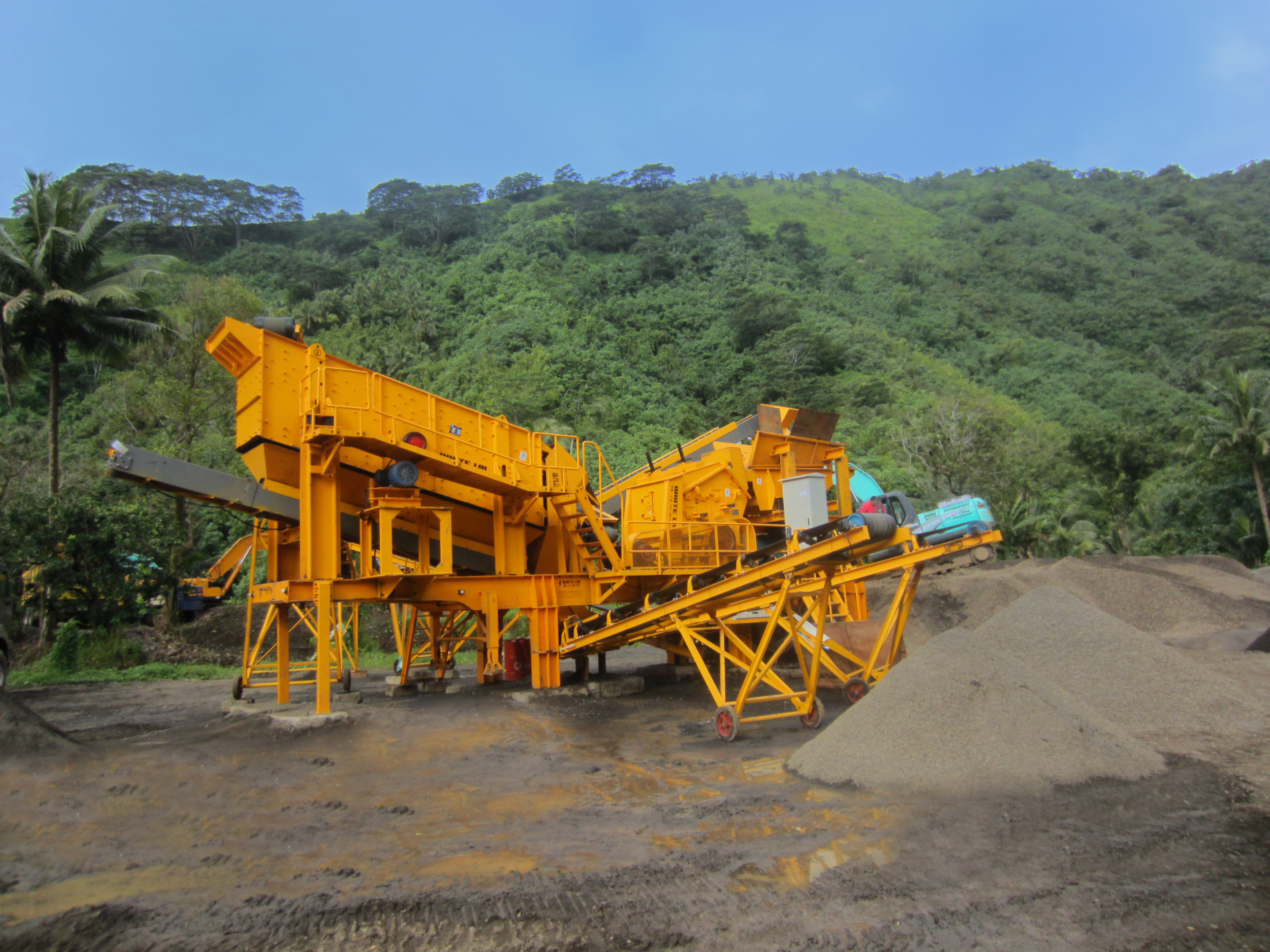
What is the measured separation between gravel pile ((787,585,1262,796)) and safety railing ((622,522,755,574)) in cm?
524

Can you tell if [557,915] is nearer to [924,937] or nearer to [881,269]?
[924,937]

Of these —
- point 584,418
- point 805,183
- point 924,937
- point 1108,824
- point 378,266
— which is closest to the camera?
point 924,937

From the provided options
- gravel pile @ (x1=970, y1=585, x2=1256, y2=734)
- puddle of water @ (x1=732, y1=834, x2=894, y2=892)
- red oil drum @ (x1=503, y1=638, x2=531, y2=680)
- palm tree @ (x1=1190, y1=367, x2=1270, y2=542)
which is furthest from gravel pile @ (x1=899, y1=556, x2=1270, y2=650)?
palm tree @ (x1=1190, y1=367, x2=1270, y2=542)

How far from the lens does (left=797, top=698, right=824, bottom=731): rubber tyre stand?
29.7ft

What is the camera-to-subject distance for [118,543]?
18.4 m

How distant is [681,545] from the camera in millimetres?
12961

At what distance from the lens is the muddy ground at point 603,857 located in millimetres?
3820


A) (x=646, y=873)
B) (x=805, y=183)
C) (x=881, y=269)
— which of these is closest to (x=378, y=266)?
(x=881, y=269)

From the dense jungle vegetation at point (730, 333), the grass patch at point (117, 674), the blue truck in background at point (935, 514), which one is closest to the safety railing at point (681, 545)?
the blue truck in background at point (935, 514)

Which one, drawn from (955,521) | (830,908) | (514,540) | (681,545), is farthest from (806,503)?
(514,540)

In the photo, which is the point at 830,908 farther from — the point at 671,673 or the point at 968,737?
the point at 671,673

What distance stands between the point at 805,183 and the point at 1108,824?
14904 centimetres

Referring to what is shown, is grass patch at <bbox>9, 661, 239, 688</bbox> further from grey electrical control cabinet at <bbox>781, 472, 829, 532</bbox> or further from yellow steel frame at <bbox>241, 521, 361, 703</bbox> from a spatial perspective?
grey electrical control cabinet at <bbox>781, 472, 829, 532</bbox>

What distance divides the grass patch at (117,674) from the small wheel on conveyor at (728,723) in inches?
567
